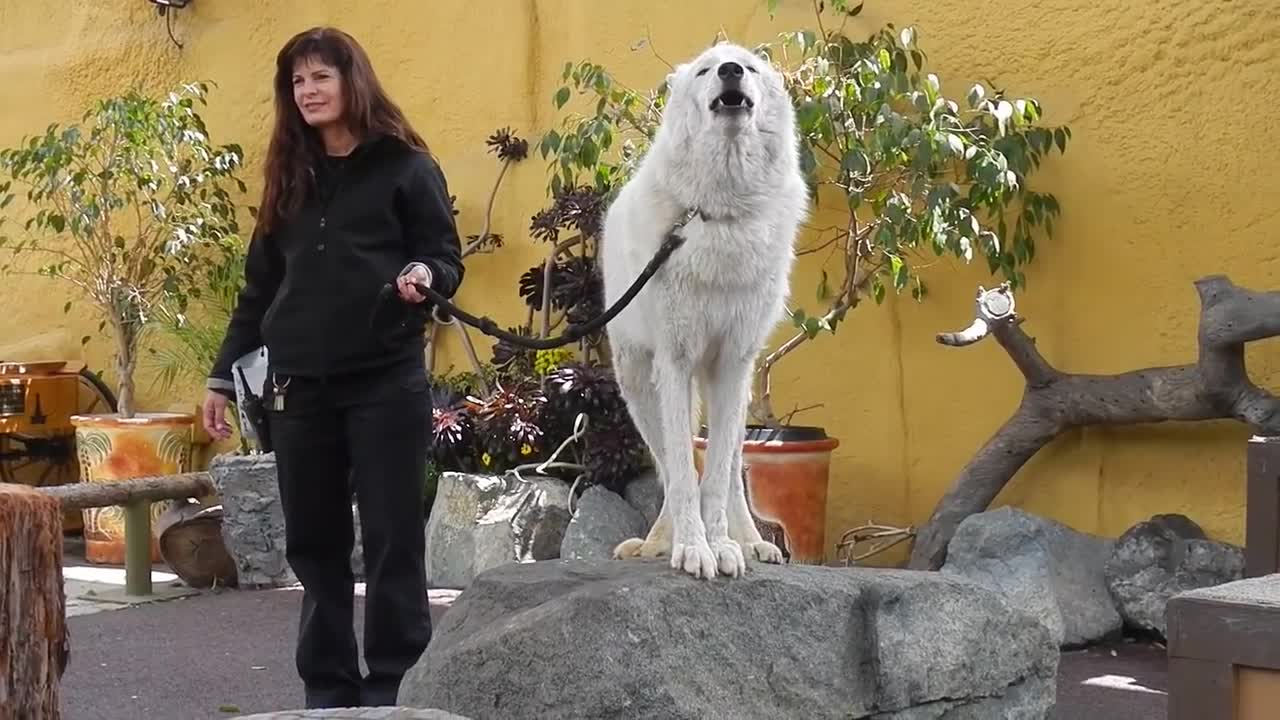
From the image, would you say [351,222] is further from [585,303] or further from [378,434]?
[585,303]

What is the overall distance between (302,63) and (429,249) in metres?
0.53

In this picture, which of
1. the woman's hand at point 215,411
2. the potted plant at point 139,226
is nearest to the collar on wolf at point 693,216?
the woman's hand at point 215,411

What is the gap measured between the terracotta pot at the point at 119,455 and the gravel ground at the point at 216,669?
1.39m

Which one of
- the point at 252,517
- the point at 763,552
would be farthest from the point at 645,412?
the point at 252,517

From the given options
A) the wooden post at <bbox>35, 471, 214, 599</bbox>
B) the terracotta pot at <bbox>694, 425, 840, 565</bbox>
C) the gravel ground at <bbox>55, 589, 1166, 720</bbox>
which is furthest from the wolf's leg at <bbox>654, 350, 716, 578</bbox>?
the wooden post at <bbox>35, 471, 214, 599</bbox>

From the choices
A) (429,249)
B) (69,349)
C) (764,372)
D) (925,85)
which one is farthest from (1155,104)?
(69,349)

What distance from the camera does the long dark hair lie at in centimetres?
360

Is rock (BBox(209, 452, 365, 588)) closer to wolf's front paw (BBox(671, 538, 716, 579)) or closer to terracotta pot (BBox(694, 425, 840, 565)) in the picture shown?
terracotta pot (BBox(694, 425, 840, 565))

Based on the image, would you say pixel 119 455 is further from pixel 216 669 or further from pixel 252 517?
pixel 216 669

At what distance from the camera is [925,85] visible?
5617 mm

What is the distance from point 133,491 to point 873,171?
3518mm

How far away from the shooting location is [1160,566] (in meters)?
5.43

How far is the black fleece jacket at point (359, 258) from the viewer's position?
3574 millimetres

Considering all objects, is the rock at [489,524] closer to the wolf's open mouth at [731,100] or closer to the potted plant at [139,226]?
the potted plant at [139,226]
